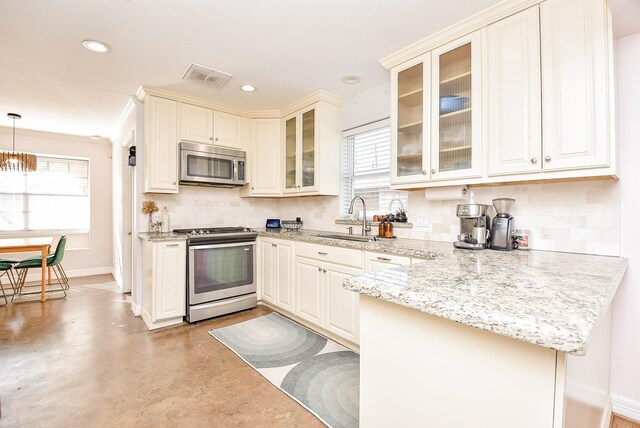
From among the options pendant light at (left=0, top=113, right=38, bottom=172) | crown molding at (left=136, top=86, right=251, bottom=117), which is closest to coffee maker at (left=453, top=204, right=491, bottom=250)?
crown molding at (left=136, top=86, right=251, bottom=117)

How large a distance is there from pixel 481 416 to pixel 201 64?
9.75 feet

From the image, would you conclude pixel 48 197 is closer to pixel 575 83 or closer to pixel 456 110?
pixel 456 110

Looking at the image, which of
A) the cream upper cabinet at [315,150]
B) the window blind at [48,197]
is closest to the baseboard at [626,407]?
the cream upper cabinet at [315,150]

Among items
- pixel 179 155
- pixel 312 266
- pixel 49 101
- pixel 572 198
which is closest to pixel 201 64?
pixel 179 155

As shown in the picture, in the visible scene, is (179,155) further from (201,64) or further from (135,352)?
(135,352)

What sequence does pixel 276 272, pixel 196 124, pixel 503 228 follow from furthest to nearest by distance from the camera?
pixel 196 124
pixel 276 272
pixel 503 228

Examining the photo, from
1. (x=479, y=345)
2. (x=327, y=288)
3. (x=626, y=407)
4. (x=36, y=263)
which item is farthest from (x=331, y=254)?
(x=36, y=263)

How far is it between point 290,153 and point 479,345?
3.24m

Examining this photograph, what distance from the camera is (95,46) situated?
7.52 feet

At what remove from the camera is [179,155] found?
324cm

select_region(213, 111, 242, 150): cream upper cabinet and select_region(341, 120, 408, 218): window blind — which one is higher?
select_region(213, 111, 242, 150): cream upper cabinet

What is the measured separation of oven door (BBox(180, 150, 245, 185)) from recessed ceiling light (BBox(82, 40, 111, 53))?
1.09m

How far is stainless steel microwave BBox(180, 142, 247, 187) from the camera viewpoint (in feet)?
10.6

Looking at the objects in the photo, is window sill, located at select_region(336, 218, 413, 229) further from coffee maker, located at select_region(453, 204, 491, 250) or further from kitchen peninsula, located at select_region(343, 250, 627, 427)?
kitchen peninsula, located at select_region(343, 250, 627, 427)
